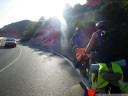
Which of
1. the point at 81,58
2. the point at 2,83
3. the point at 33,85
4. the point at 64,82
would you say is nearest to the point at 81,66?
the point at 81,58

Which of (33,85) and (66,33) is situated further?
(66,33)

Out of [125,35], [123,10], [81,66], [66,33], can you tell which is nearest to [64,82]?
[81,66]

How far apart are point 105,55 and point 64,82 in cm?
262

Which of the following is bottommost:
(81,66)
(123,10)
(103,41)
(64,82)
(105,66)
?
(64,82)

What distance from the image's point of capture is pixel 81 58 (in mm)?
5359

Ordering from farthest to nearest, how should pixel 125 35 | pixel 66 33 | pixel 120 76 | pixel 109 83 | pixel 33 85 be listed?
pixel 66 33, pixel 125 35, pixel 33 85, pixel 109 83, pixel 120 76

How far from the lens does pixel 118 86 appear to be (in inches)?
100.0

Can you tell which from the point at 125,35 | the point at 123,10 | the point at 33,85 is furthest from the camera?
the point at 123,10

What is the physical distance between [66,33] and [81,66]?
599 inches

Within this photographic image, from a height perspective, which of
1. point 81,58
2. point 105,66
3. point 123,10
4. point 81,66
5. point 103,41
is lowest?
point 81,66

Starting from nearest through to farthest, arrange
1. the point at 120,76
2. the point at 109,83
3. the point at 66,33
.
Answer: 1. the point at 120,76
2. the point at 109,83
3. the point at 66,33

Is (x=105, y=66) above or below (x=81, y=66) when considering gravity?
above

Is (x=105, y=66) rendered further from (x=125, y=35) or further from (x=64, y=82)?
(x=125, y=35)

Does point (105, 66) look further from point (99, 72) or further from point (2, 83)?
point (2, 83)
